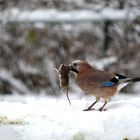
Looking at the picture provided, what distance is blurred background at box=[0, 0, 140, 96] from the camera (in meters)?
9.74

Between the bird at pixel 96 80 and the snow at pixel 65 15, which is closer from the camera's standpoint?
the bird at pixel 96 80

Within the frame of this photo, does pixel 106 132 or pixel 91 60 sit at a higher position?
pixel 106 132

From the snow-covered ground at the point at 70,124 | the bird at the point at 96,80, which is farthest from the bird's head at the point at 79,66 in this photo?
the snow-covered ground at the point at 70,124

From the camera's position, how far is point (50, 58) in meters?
10.6

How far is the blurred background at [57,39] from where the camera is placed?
32.0 ft

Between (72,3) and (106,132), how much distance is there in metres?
6.77

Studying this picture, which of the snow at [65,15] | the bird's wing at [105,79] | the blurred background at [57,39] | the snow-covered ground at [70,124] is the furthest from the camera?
the blurred background at [57,39]

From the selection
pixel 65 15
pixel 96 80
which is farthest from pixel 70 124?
pixel 65 15

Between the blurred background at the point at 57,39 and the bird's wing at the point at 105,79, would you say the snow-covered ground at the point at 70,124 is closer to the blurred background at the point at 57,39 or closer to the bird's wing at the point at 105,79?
the bird's wing at the point at 105,79

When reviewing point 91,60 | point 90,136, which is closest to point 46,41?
point 91,60

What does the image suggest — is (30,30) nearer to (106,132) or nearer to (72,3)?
(72,3)

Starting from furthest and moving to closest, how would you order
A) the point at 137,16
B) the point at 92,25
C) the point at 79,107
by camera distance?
1. the point at 92,25
2. the point at 137,16
3. the point at 79,107

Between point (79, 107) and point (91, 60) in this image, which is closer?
point (79, 107)

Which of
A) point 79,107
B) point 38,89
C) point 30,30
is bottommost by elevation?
point 38,89
